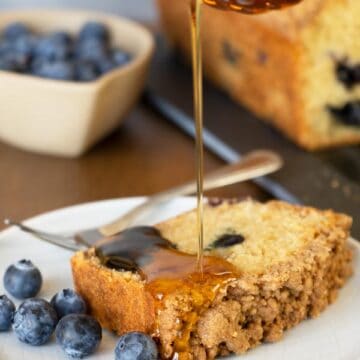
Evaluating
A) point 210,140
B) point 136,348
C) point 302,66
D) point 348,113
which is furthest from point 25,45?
point 136,348

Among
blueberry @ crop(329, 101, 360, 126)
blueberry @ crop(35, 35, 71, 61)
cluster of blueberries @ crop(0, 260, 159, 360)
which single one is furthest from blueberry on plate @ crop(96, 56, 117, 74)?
cluster of blueberries @ crop(0, 260, 159, 360)

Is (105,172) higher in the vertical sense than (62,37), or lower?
lower

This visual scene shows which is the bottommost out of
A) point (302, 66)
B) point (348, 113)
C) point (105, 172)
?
point (105, 172)

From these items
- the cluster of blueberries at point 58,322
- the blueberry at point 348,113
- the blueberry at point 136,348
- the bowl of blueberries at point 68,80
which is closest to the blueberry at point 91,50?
the bowl of blueberries at point 68,80

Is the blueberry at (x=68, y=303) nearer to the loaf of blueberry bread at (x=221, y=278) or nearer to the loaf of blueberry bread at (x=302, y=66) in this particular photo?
the loaf of blueberry bread at (x=221, y=278)

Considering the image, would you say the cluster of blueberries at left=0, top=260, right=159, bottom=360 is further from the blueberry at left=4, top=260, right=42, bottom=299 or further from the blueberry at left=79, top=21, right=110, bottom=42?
the blueberry at left=79, top=21, right=110, bottom=42

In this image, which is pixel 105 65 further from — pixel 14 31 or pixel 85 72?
pixel 14 31
